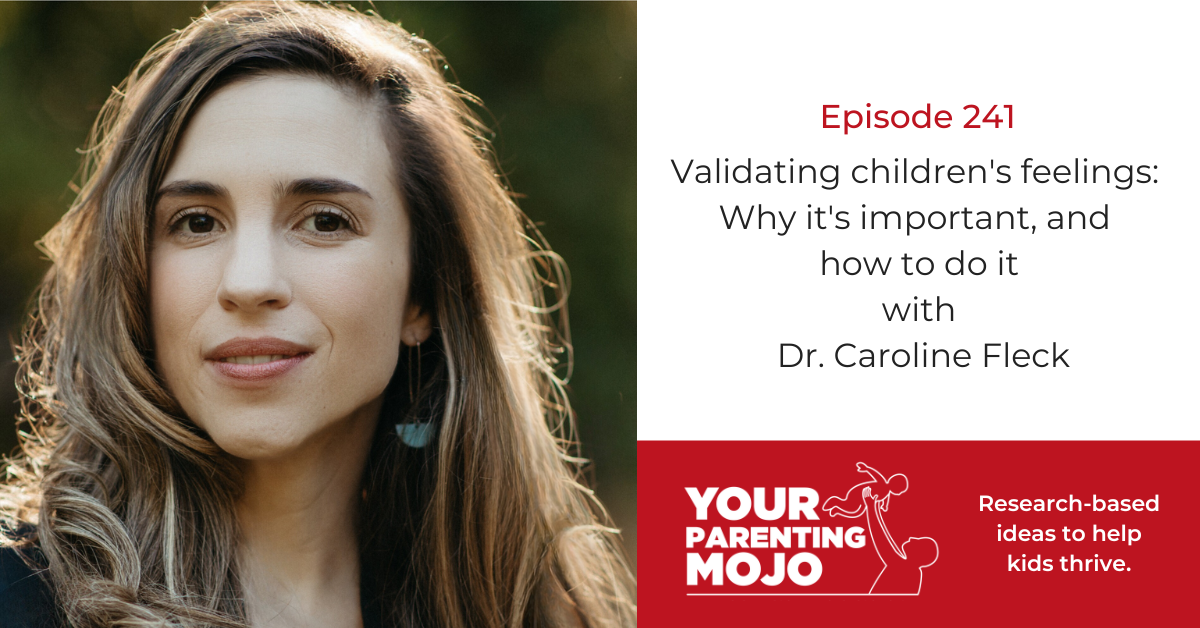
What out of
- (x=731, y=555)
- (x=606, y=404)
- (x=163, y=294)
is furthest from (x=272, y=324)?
(x=606, y=404)

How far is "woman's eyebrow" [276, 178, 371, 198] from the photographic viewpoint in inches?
86.4

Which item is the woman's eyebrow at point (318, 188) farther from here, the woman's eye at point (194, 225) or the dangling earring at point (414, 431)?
the dangling earring at point (414, 431)

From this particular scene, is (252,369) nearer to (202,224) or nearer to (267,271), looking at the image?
(267,271)

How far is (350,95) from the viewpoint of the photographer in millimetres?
2408

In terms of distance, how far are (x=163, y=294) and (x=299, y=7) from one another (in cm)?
82

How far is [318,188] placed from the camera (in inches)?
88.1

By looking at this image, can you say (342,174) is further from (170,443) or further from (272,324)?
(170,443)

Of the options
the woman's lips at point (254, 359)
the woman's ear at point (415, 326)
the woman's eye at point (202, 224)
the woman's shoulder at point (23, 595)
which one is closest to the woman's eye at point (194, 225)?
the woman's eye at point (202, 224)

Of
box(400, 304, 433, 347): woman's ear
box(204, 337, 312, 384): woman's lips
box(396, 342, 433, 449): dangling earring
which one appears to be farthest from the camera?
box(396, 342, 433, 449): dangling earring

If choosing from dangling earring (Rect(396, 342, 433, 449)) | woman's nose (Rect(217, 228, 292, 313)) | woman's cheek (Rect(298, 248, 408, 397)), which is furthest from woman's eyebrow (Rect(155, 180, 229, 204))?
dangling earring (Rect(396, 342, 433, 449))

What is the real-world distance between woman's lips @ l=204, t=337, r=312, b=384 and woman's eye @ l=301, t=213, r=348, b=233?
0.87 ft

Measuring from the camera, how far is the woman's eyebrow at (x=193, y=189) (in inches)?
85.5

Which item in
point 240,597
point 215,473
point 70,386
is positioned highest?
point 70,386

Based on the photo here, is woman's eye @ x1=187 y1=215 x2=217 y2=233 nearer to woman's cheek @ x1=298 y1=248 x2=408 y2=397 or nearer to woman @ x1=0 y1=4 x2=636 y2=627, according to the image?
woman @ x1=0 y1=4 x2=636 y2=627
